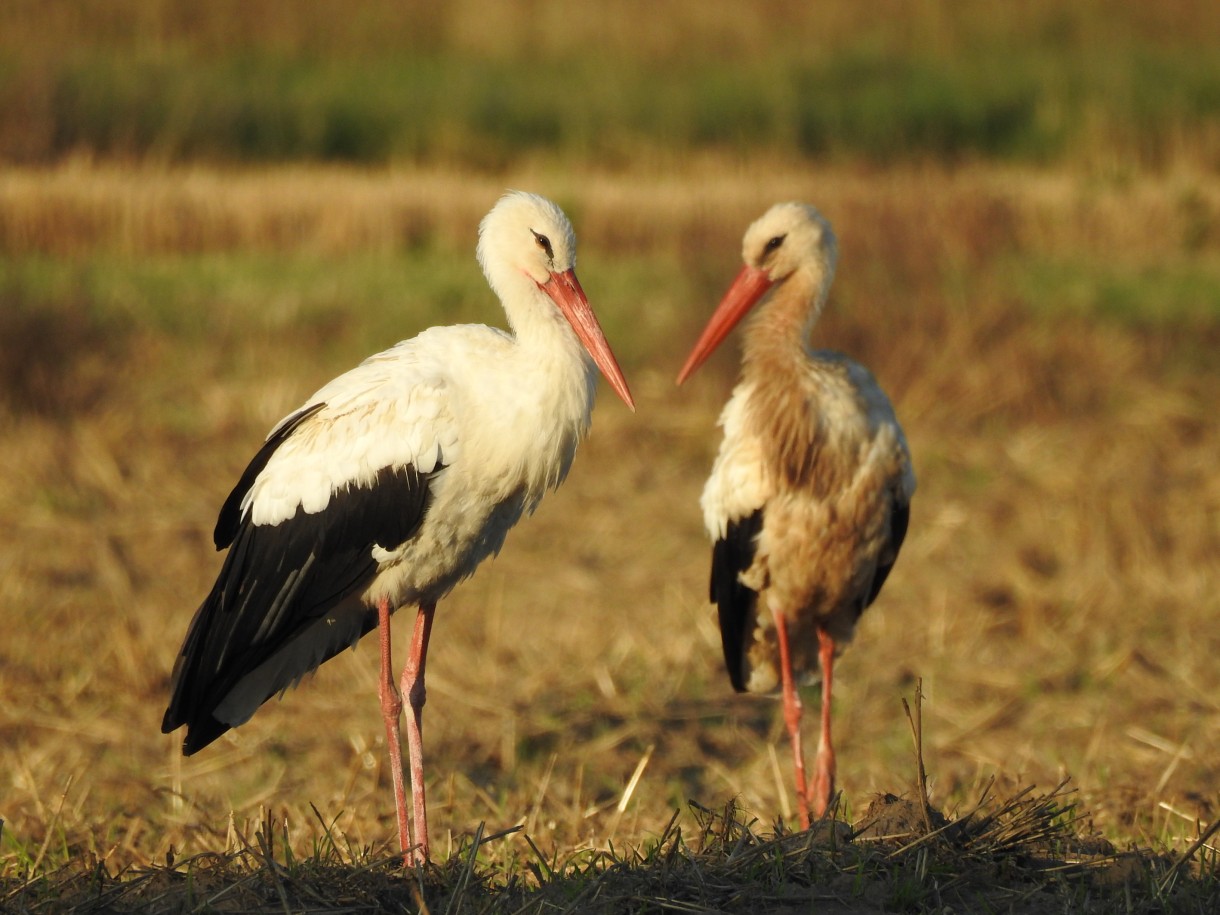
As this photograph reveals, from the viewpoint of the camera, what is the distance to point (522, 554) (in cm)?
698

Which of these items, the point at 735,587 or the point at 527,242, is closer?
the point at 527,242

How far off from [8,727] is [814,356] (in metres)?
2.69

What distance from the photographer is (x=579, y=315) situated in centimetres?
371

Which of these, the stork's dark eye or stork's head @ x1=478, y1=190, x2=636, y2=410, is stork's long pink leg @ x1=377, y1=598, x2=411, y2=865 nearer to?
stork's head @ x1=478, y1=190, x2=636, y2=410

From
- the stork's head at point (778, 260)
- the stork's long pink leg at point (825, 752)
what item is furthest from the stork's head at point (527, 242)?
the stork's long pink leg at point (825, 752)

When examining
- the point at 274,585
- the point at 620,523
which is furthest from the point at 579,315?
the point at 620,523

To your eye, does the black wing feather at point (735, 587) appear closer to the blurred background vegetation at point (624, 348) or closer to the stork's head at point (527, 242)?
the blurred background vegetation at point (624, 348)

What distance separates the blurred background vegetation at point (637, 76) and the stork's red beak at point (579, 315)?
8529 millimetres

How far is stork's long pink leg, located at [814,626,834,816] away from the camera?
14.6ft

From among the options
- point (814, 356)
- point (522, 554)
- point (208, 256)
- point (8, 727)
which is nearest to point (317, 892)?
point (814, 356)

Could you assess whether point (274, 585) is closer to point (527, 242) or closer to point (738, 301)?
point (527, 242)

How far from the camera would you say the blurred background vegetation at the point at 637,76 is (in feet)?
43.4

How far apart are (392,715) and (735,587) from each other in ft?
3.76

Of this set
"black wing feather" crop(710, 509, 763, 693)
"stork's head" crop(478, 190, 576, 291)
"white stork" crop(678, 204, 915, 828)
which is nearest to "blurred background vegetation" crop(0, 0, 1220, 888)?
"black wing feather" crop(710, 509, 763, 693)
